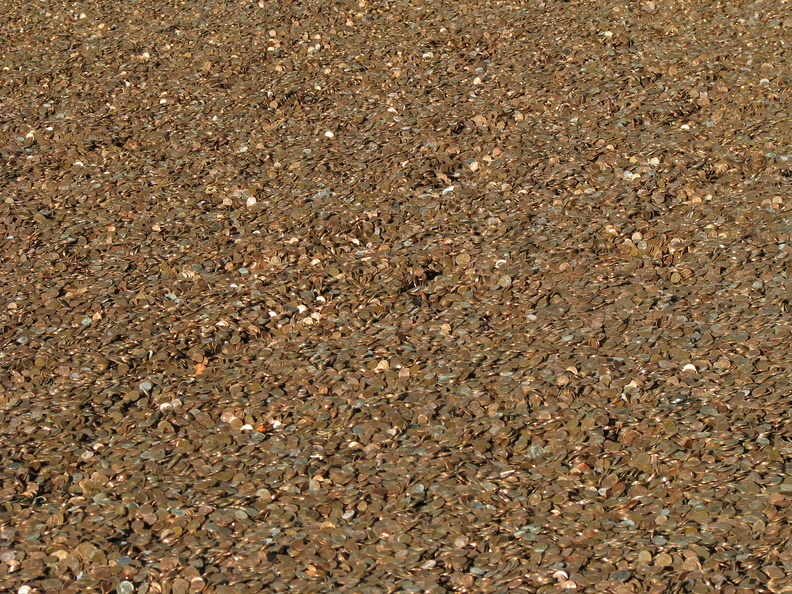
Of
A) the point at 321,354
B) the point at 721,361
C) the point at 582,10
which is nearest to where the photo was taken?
the point at 721,361

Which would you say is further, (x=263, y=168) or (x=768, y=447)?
(x=263, y=168)

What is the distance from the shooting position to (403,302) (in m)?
5.41

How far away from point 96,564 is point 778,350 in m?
3.42

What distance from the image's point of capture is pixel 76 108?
25.5 ft

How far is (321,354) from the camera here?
5043 mm

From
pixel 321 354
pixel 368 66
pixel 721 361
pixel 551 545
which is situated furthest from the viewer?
pixel 368 66

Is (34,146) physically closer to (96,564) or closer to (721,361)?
(96,564)

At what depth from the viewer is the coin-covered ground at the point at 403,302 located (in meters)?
3.88

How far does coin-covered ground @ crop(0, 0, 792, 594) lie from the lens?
388 centimetres

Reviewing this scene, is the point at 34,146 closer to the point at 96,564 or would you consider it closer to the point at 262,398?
the point at 262,398

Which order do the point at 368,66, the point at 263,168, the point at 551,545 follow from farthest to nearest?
the point at 368,66, the point at 263,168, the point at 551,545

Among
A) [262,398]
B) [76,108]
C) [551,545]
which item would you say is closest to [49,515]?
[262,398]

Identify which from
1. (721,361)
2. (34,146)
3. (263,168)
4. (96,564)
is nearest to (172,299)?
(263,168)

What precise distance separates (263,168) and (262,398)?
2540 mm
